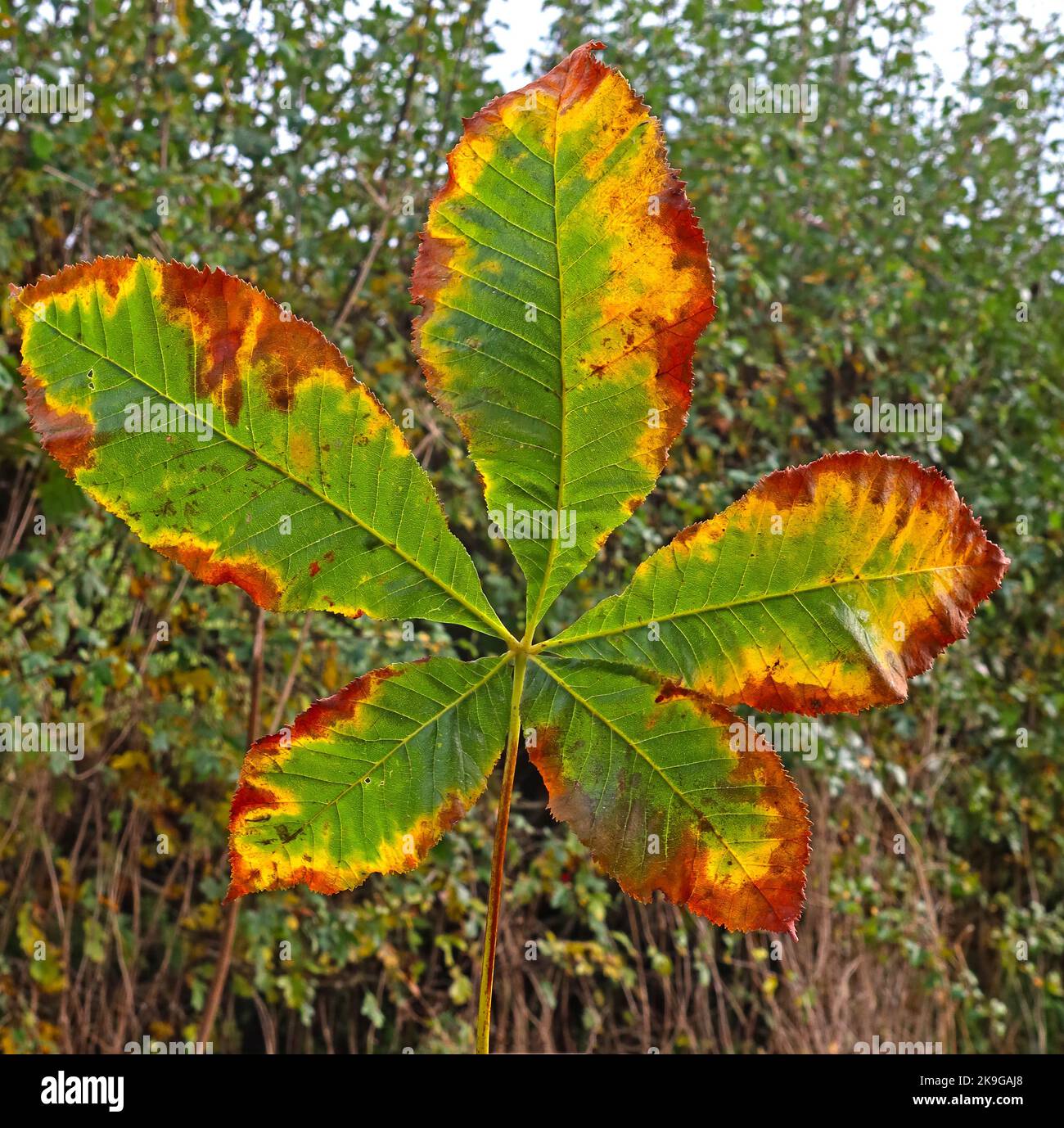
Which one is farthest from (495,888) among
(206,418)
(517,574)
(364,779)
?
(517,574)

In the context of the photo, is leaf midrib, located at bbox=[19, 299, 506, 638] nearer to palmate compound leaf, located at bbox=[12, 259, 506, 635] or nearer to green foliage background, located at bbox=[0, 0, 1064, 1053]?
palmate compound leaf, located at bbox=[12, 259, 506, 635]

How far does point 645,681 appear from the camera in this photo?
0.31 metres

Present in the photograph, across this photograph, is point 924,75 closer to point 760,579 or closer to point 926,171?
point 926,171

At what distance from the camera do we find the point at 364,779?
0.31 meters

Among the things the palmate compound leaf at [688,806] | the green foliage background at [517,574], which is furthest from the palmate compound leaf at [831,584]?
the green foliage background at [517,574]

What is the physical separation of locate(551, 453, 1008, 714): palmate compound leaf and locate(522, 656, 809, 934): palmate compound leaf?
16mm

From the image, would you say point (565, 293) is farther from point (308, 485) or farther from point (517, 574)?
point (517, 574)

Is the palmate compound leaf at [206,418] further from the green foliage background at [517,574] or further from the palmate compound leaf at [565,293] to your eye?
the green foliage background at [517,574]

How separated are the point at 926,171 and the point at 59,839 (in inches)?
115

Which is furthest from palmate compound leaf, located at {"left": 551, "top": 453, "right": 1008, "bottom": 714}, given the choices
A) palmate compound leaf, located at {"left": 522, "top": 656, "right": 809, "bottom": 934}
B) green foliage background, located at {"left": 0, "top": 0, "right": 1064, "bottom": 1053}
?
green foliage background, located at {"left": 0, "top": 0, "right": 1064, "bottom": 1053}

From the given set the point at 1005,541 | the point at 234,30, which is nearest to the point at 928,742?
the point at 1005,541

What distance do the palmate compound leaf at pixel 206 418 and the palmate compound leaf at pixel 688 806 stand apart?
0.09 meters

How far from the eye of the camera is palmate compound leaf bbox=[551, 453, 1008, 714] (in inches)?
12.2

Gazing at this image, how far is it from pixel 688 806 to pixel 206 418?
18cm
